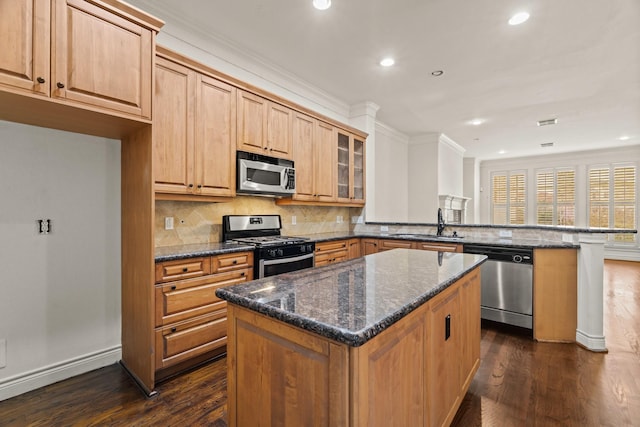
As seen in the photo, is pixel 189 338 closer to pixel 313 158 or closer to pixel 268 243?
pixel 268 243

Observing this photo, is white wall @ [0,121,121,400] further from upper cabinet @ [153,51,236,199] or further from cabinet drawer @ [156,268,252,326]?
cabinet drawer @ [156,268,252,326]

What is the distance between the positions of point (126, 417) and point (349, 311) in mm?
1731

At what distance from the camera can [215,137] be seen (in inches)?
106

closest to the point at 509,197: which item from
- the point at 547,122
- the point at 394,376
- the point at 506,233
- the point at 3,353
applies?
the point at 547,122

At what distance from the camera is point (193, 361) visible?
2.29m

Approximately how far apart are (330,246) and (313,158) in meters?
1.13

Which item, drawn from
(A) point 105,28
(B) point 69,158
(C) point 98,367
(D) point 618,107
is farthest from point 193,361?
(D) point 618,107

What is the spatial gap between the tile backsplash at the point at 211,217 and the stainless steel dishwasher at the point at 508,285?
2.12m

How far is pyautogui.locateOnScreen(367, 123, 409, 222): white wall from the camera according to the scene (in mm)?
5688

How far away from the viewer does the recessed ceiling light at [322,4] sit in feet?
7.86

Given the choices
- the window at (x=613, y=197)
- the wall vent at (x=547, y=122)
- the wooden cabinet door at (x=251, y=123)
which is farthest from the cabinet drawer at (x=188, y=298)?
the window at (x=613, y=197)

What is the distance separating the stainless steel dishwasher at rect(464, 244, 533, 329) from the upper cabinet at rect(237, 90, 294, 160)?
240cm

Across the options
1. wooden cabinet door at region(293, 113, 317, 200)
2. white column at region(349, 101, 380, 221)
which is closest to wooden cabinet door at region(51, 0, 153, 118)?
wooden cabinet door at region(293, 113, 317, 200)

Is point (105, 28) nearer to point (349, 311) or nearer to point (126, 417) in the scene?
point (349, 311)
